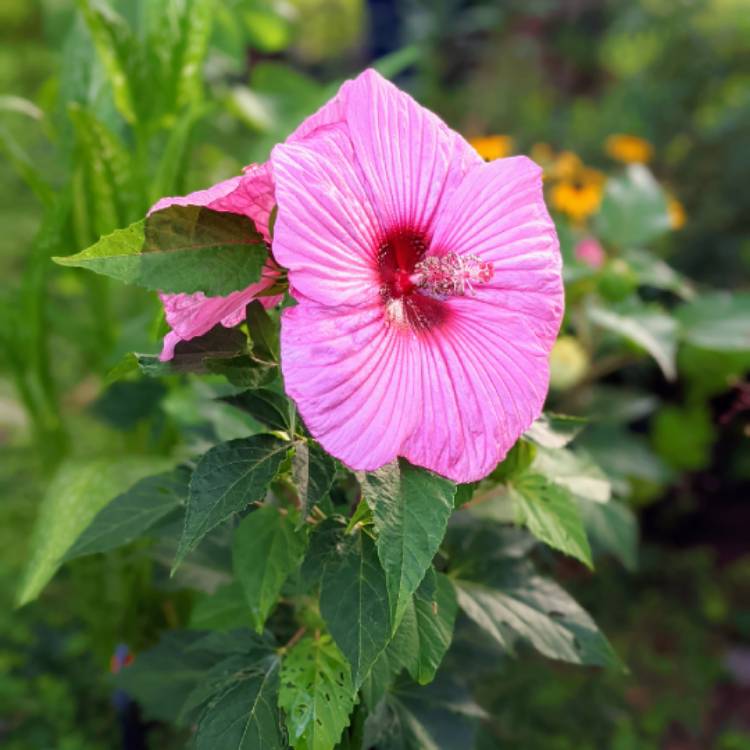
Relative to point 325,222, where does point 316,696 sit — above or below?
below

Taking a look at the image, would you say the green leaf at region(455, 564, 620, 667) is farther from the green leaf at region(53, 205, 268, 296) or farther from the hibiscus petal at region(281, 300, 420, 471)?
the green leaf at region(53, 205, 268, 296)

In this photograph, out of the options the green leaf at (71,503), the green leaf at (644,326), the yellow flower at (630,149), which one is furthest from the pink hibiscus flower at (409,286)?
the yellow flower at (630,149)

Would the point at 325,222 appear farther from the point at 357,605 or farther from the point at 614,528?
the point at 614,528

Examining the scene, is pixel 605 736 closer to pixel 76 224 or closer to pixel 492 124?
pixel 76 224

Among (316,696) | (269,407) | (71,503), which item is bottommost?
(71,503)

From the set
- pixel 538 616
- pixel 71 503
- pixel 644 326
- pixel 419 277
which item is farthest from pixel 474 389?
pixel 644 326

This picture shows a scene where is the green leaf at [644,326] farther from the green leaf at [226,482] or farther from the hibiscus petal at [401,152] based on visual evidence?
the green leaf at [226,482]

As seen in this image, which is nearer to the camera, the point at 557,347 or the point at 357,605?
the point at 357,605
